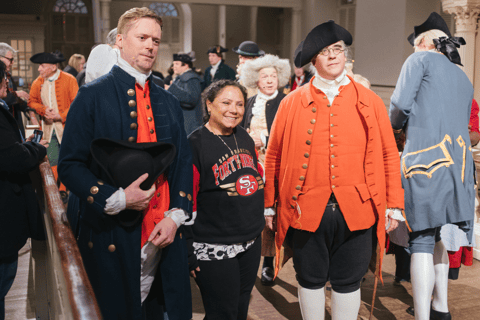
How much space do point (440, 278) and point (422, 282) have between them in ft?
0.90

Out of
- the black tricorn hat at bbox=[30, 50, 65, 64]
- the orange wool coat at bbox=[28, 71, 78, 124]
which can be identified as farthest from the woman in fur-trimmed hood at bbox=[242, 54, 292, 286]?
the black tricorn hat at bbox=[30, 50, 65, 64]

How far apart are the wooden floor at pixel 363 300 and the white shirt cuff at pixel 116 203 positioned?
1609 mm

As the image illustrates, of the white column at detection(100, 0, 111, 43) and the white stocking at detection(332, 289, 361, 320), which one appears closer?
the white stocking at detection(332, 289, 361, 320)

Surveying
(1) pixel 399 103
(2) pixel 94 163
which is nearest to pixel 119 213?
(2) pixel 94 163

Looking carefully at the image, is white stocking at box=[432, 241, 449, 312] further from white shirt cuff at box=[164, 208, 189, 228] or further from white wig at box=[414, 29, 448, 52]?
white shirt cuff at box=[164, 208, 189, 228]

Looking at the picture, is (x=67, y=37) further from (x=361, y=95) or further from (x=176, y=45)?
(x=361, y=95)

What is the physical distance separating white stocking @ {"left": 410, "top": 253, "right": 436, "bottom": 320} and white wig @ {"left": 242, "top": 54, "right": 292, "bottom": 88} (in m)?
1.67

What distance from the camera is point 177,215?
174cm

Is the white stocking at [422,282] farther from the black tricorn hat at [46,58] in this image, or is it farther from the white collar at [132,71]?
the black tricorn hat at [46,58]

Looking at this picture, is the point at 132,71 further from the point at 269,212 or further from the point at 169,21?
the point at 169,21

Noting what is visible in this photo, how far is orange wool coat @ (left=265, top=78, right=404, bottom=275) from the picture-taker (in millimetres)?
2180

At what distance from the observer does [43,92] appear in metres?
5.45

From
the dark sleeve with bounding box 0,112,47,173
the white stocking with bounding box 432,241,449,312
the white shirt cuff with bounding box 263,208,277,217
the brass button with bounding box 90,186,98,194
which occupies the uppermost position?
the dark sleeve with bounding box 0,112,47,173

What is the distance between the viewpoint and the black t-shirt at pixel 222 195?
218 centimetres
